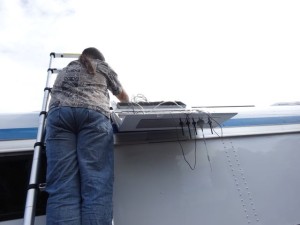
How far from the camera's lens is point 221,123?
2.64 meters

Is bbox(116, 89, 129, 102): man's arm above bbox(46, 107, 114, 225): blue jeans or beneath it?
above

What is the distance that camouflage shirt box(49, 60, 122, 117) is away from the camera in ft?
6.53

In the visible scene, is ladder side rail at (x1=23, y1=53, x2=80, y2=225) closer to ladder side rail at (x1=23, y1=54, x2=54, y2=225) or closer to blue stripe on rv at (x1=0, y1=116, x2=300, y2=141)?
ladder side rail at (x1=23, y1=54, x2=54, y2=225)

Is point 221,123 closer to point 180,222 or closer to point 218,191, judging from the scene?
point 218,191

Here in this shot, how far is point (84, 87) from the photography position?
6.86 ft

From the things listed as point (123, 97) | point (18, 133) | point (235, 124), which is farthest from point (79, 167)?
point (235, 124)

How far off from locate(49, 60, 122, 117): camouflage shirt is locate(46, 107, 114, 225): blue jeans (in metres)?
0.07

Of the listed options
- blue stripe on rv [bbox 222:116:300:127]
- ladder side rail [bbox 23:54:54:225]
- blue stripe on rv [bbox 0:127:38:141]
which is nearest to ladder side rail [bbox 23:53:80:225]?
ladder side rail [bbox 23:54:54:225]

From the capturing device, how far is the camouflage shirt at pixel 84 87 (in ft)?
6.53

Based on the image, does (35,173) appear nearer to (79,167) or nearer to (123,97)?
(79,167)

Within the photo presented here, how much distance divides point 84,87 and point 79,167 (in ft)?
2.06

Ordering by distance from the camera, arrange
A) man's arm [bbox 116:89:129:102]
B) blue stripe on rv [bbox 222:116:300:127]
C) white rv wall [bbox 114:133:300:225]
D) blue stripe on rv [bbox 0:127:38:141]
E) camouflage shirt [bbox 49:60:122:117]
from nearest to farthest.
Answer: camouflage shirt [bbox 49:60:122:117], blue stripe on rv [bbox 0:127:38:141], white rv wall [bbox 114:133:300:225], man's arm [bbox 116:89:129:102], blue stripe on rv [bbox 222:116:300:127]

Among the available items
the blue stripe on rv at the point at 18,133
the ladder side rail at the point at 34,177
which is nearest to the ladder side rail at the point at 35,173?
the ladder side rail at the point at 34,177

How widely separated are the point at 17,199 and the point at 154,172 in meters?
1.09
